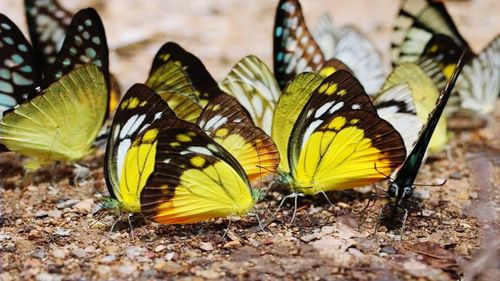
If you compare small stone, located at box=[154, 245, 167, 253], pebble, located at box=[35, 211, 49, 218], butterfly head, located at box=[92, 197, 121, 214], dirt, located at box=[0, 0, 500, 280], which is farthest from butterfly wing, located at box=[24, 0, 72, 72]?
small stone, located at box=[154, 245, 167, 253]

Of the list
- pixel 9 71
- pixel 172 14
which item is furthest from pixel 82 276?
pixel 172 14

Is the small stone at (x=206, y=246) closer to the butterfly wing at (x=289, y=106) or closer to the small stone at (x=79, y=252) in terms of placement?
the small stone at (x=79, y=252)

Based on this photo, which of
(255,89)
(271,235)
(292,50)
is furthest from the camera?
(292,50)

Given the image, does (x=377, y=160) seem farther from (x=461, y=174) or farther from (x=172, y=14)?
(x=172, y=14)

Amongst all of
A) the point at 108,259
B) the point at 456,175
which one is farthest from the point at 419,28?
the point at 108,259

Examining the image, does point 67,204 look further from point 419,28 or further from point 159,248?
point 419,28

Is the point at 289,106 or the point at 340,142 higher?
the point at 289,106
